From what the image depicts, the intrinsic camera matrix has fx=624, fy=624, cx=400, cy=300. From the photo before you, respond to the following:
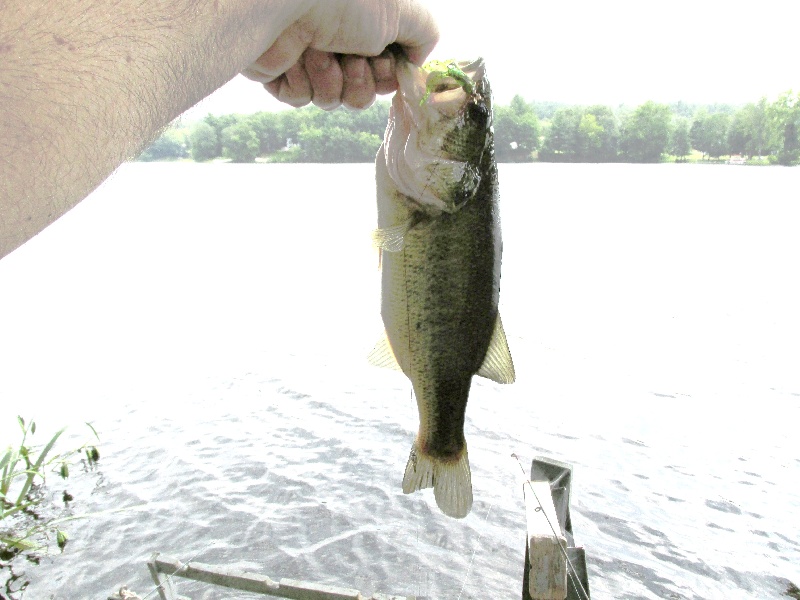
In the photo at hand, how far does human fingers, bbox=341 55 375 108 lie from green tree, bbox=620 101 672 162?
161 feet

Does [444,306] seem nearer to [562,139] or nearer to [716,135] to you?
[562,139]

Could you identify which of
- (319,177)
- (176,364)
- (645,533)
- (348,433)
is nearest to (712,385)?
(645,533)

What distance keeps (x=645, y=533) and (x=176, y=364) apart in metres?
11.8

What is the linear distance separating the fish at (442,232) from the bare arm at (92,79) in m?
0.84

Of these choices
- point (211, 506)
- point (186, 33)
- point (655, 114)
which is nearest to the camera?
point (186, 33)

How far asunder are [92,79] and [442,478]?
84.2 inches

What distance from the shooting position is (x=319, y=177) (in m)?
56.1

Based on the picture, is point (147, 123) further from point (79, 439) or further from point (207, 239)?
point (207, 239)

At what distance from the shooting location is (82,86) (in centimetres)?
120

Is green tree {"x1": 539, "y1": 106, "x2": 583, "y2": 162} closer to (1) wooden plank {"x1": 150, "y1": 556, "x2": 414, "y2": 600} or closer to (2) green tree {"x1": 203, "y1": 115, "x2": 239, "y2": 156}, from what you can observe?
(2) green tree {"x1": 203, "y1": 115, "x2": 239, "y2": 156}

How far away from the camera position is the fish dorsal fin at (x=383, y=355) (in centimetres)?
275

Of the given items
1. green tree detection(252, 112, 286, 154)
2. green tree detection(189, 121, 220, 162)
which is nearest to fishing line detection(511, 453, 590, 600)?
green tree detection(252, 112, 286, 154)

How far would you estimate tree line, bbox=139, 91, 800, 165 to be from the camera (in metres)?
16.8

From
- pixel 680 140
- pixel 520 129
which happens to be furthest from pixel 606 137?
pixel 520 129
